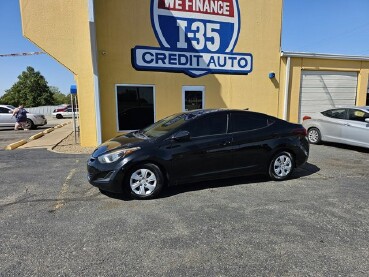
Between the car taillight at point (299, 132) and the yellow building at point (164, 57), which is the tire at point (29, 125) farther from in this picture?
the car taillight at point (299, 132)

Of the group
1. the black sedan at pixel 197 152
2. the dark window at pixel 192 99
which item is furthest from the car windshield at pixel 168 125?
the dark window at pixel 192 99

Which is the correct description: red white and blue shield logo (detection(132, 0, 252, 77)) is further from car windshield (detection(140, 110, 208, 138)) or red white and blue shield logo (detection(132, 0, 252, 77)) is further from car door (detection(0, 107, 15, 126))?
car door (detection(0, 107, 15, 126))

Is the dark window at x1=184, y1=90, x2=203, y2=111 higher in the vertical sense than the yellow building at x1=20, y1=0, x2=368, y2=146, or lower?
lower

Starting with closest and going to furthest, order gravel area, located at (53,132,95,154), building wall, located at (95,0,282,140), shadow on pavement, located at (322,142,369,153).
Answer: gravel area, located at (53,132,95,154)
shadow on pavement, located at (322,142,369,153)
building wall, located at (95,0,282,140)

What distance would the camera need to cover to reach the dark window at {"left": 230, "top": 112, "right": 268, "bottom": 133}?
523 cm

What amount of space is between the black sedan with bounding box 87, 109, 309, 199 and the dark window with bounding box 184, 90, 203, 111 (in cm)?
505

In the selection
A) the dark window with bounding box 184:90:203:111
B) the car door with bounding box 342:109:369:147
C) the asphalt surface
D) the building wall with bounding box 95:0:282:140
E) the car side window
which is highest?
the building wall with bounding box 95:0:282:140

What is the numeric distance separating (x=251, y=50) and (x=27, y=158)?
8.67 metres

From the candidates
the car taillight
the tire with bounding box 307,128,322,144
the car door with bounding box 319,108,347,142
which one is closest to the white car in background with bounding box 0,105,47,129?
the tire with bounding box 307,128,322,144

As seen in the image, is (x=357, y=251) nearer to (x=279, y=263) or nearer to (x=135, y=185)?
A: (x=279, y=263)

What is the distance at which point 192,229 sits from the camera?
3521mm

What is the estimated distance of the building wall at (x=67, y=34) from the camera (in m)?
8.55

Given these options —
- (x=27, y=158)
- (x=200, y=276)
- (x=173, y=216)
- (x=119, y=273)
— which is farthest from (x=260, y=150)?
(x=27, y=158)

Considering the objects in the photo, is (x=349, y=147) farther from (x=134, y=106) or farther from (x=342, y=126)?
(x=134, y=106)
